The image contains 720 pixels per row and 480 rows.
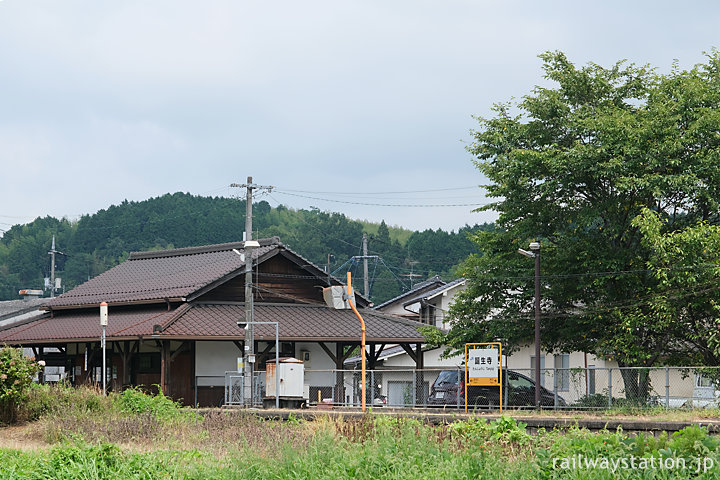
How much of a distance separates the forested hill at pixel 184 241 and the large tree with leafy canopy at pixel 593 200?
6675 cm

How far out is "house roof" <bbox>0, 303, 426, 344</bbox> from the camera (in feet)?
105

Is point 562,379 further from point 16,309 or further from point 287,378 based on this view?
point 16,309

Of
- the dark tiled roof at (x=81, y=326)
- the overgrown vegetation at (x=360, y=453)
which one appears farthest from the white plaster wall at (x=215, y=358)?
the overgrown vegetation at (x=360, y=453)

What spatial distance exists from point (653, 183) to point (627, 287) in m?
3.48

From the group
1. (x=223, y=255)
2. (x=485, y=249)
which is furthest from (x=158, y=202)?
(x=485, y=249)

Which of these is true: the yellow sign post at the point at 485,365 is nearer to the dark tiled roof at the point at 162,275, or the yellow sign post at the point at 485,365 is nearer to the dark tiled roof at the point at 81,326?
the dark tiled roof at the point at 81,326

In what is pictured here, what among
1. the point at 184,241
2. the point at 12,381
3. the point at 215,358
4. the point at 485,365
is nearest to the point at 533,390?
the point at 485,365

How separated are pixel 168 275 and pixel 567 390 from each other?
18932 millimetres

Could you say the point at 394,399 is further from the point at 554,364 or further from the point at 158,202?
the point at 158,202

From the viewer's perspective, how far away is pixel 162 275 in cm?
3975

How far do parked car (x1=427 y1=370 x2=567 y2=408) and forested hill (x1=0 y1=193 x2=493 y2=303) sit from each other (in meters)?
67.9

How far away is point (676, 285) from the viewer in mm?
26125

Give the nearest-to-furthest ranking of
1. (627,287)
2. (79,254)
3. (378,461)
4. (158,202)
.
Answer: (378,461), (627,287), (79,254), (158,202)

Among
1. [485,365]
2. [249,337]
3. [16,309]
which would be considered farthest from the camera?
[16,309]
